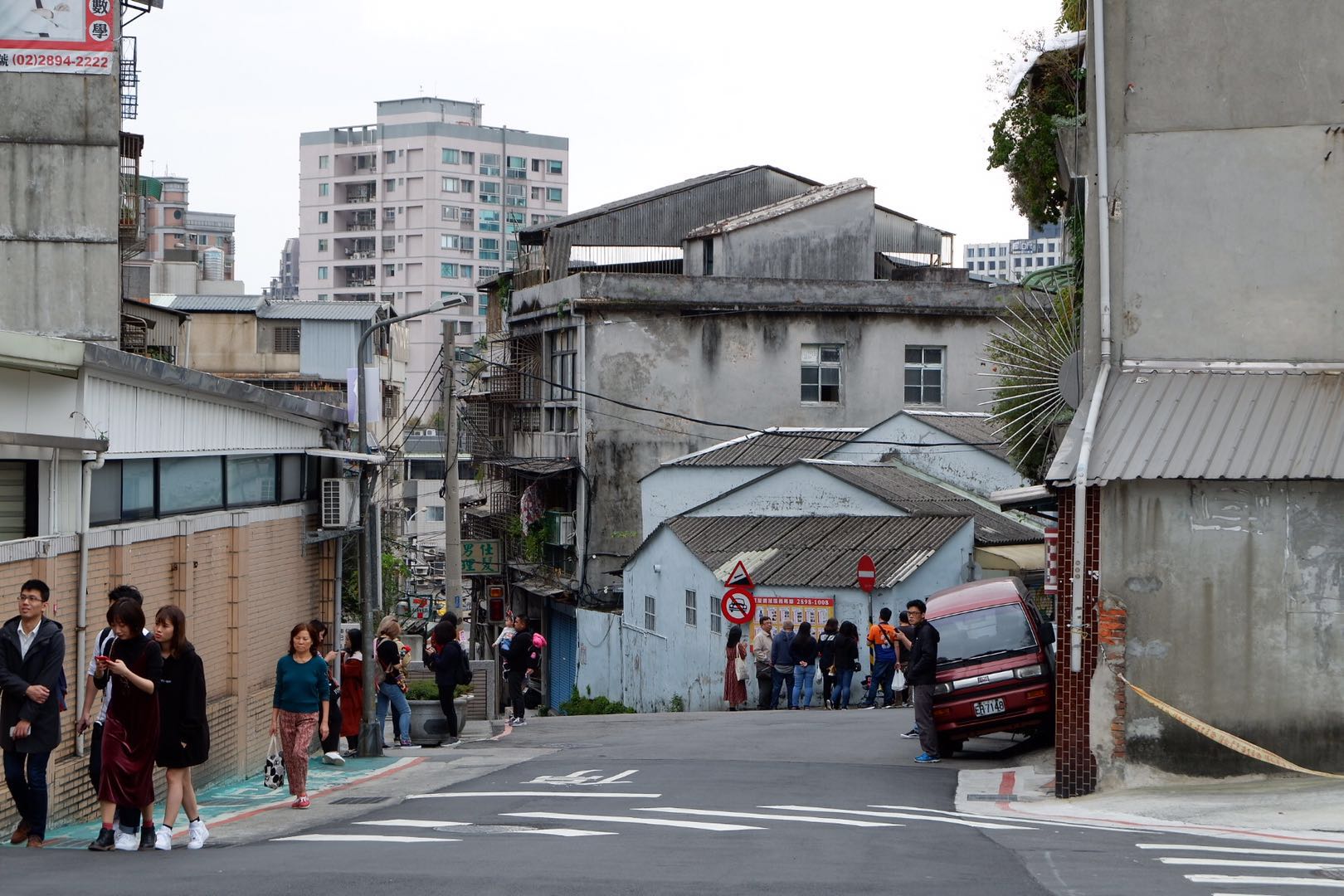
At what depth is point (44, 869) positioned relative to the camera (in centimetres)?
915

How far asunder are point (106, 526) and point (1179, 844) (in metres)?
9.27

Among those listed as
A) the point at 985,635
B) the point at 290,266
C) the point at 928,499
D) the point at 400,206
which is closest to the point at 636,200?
the point at 928,499

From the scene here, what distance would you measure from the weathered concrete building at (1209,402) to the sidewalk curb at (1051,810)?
520 millimetres

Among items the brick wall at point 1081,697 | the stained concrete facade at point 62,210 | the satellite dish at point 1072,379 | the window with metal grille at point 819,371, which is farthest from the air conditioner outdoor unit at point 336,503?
the window with metal grille at point 819,371

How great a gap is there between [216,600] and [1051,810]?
873 cm

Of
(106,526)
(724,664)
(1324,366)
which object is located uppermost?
(1324,366)

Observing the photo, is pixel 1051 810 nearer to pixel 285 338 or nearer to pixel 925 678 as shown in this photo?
pixel 925 678

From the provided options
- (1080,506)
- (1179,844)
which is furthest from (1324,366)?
(1179,844)

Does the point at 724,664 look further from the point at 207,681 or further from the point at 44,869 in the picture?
the point at 44,869

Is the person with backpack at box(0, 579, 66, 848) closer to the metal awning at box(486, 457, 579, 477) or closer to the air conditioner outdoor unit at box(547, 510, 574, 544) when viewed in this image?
the metal awning at box(486, 457, 579, 477)

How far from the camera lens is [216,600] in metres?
16.3

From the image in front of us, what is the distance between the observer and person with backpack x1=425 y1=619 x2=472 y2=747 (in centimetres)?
2022

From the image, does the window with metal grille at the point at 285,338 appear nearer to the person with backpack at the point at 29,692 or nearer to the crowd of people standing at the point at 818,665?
the crowd of people standing at the point at 818,665

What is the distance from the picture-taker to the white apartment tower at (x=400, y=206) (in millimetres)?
106875
